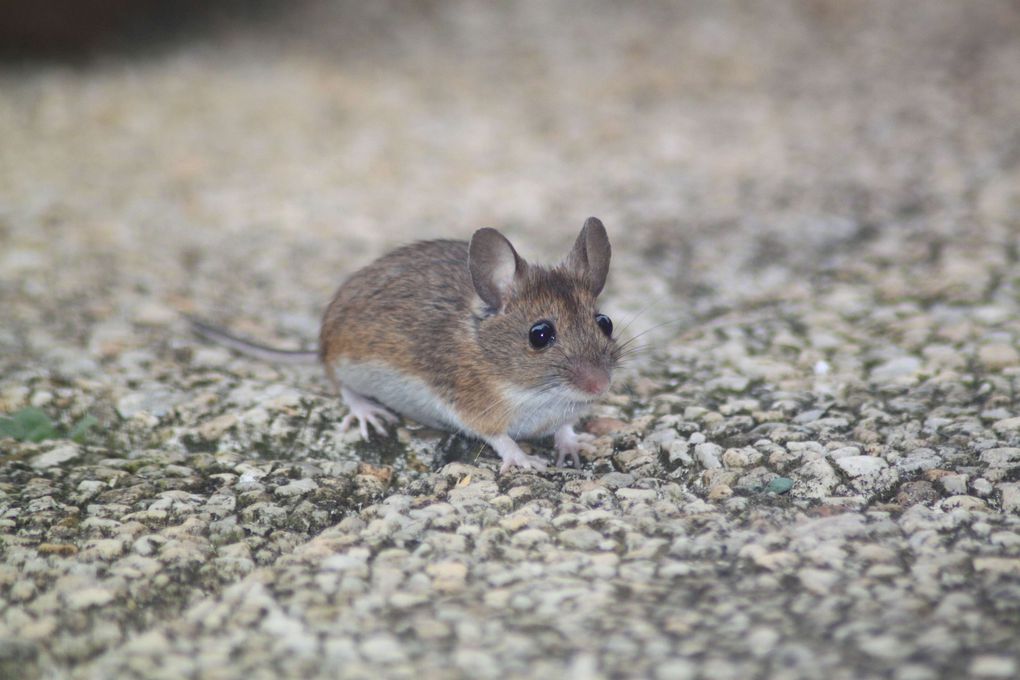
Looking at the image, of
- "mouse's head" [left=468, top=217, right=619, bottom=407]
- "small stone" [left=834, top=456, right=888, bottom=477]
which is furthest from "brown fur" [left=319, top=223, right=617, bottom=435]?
"small stone" [left=834, top=456, right=888, bottom=477]

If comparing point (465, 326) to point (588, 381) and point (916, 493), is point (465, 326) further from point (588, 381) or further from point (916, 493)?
point (916, 493)

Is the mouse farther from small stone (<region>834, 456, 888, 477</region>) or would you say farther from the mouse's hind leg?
small stone (<region>834, 456, 888, 477</region>)

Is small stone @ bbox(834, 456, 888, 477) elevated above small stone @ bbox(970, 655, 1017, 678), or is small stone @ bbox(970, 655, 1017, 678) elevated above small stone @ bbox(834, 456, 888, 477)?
small stone @ bbox(834, 456, 888, 477)

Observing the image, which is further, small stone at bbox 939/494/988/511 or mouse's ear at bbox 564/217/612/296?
mouse's ear at bbox 564/217/612/296

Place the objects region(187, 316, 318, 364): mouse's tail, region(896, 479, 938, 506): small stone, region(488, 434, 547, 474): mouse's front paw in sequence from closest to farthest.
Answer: region(896, 479, 938, 506): small stone → region(488, 434, 547, 474): mouse's front paw → region(187, 316, 318, 364): mouse's tail

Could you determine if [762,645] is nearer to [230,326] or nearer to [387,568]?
[387,568]

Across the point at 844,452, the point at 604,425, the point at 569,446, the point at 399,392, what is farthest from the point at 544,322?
the point at 844,452

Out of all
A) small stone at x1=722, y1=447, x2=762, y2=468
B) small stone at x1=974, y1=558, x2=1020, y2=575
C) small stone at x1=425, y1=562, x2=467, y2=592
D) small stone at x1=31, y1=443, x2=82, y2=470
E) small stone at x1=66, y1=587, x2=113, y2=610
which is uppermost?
small stone at x1=974, y1=558, x2=1020, y2=575

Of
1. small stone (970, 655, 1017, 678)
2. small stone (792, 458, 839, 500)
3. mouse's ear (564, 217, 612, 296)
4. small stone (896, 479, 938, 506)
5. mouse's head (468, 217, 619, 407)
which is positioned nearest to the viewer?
small stone (970, 655, 1017, 678)

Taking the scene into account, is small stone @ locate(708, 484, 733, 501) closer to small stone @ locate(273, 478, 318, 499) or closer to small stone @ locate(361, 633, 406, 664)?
small stone @ locate(361, 633, 406, 664)
